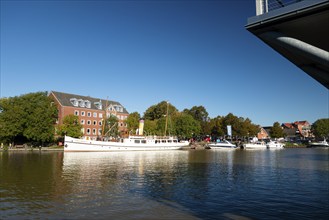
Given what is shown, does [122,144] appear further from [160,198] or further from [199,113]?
[199,113]

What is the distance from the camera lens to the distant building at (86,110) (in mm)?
89938

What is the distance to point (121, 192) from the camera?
19375mm

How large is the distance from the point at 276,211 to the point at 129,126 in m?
91.1

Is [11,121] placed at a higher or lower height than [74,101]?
lower

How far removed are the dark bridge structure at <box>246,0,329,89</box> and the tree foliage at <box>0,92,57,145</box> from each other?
76.2 meters

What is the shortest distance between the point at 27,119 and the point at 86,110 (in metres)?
24.6

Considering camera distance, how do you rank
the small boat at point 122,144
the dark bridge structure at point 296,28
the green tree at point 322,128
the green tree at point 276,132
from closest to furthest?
the dark bridge structure at point 296,28, the small boat at point 122,144, the green tree at point 276,132, the green tree at point 322,128

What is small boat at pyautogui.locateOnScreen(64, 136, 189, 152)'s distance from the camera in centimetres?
6888

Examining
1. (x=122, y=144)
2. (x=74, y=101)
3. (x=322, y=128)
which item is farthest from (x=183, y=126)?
(x=322, y=128)

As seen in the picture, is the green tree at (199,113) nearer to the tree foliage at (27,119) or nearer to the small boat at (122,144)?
the small boat at (122,144)

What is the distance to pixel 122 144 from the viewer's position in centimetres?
7712

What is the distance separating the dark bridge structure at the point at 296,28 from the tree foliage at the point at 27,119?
A: 76239 mm

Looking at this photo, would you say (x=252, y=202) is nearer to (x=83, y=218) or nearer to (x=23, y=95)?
(x=83, y=218)

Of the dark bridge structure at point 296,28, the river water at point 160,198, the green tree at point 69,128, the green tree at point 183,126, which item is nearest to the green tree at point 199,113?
the green tree at point 183,126
